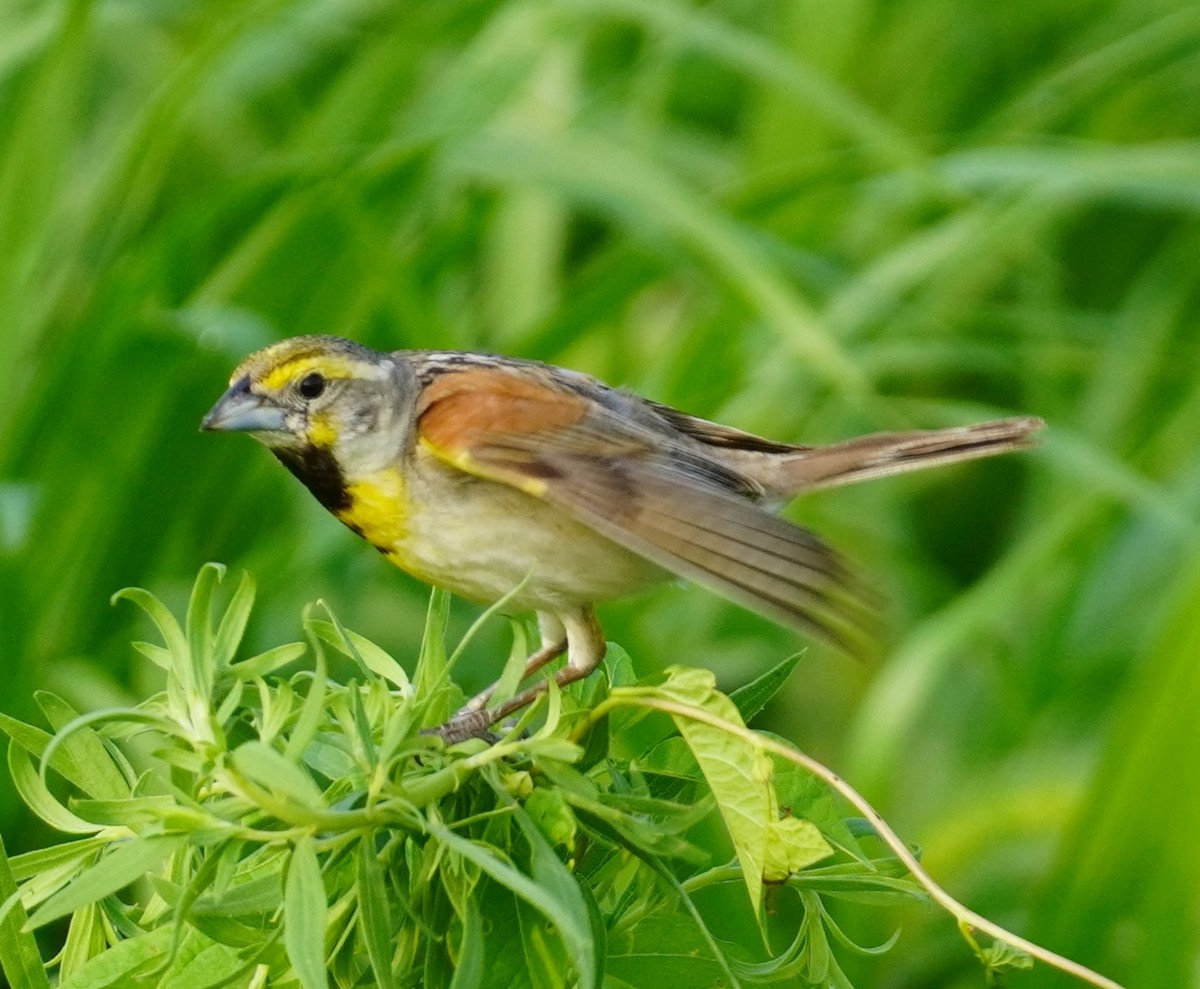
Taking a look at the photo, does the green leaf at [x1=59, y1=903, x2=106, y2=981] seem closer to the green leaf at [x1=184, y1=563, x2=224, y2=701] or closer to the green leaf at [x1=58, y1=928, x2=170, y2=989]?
the green leaf at [x1=58, y1=928, x2=170, y2=989]

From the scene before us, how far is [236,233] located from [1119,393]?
2.39 metres

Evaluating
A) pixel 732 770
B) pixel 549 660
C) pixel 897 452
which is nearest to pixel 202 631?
pixel 732 770

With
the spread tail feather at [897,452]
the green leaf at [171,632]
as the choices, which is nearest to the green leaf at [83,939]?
the green leaf at [171,632]

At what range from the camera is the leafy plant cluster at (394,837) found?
1.48 meters

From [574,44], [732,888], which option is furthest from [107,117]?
[732,888]

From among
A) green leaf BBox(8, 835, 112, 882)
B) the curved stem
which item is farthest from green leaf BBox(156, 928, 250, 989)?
the curved stem

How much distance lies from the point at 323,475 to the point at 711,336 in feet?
5.66

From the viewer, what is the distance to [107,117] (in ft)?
19.1

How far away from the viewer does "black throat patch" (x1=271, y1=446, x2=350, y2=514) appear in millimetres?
2648

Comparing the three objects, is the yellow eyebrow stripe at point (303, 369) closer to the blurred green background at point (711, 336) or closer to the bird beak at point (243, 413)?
the bird beak at point (243, 413)

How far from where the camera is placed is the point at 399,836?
1.60 metres

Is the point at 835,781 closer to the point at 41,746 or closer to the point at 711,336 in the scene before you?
the point at 41,746

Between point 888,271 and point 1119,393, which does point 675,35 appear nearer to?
point 888,271

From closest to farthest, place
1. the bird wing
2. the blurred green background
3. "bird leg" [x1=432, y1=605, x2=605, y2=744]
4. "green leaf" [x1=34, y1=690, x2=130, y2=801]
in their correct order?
"green leaf" [x1=34, y1=690, x2=130, y2=801]
the bird wing
"bird leg" [x1=432, y1=605, x2=605, y2=744]
the blurred green background
